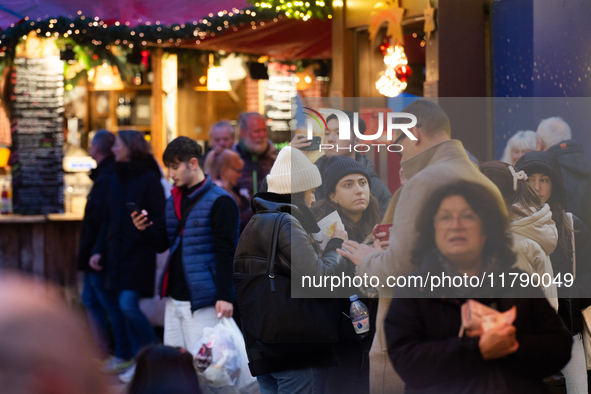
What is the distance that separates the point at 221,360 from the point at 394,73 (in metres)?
2.67

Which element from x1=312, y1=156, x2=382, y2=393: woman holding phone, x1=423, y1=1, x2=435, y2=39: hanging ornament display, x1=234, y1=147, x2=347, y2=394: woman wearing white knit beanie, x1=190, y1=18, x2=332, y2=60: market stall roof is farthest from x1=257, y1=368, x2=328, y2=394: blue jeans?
x1=190, y1=18, x2=332, y2=60: market stall roof

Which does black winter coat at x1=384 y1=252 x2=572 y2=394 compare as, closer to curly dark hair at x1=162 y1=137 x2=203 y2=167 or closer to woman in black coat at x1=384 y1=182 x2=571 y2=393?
woman in black coat at x1=384 y1=182 x2=571 y2=393

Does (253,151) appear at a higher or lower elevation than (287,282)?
higher

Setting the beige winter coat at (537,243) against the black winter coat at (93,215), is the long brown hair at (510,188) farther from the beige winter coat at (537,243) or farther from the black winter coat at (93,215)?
the black winter coat at (93,215)

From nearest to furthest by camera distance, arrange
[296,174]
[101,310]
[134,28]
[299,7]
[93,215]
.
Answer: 1. [296,174]
2. [93,215]
3. [101,310]
4. [299,7]
5. [134,28]

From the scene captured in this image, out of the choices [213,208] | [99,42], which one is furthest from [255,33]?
[213,208]

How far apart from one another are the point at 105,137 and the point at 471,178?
12.5 ft

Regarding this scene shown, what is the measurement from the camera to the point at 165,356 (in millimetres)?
2043

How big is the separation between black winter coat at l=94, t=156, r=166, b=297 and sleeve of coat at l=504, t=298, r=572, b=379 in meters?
3.15

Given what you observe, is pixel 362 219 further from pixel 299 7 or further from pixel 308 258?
pixel 299 7

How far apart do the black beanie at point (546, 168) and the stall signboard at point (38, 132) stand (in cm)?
584

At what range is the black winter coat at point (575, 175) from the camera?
2.55m

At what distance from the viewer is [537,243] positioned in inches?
95.2

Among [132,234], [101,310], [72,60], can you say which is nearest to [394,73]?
[132,234]
